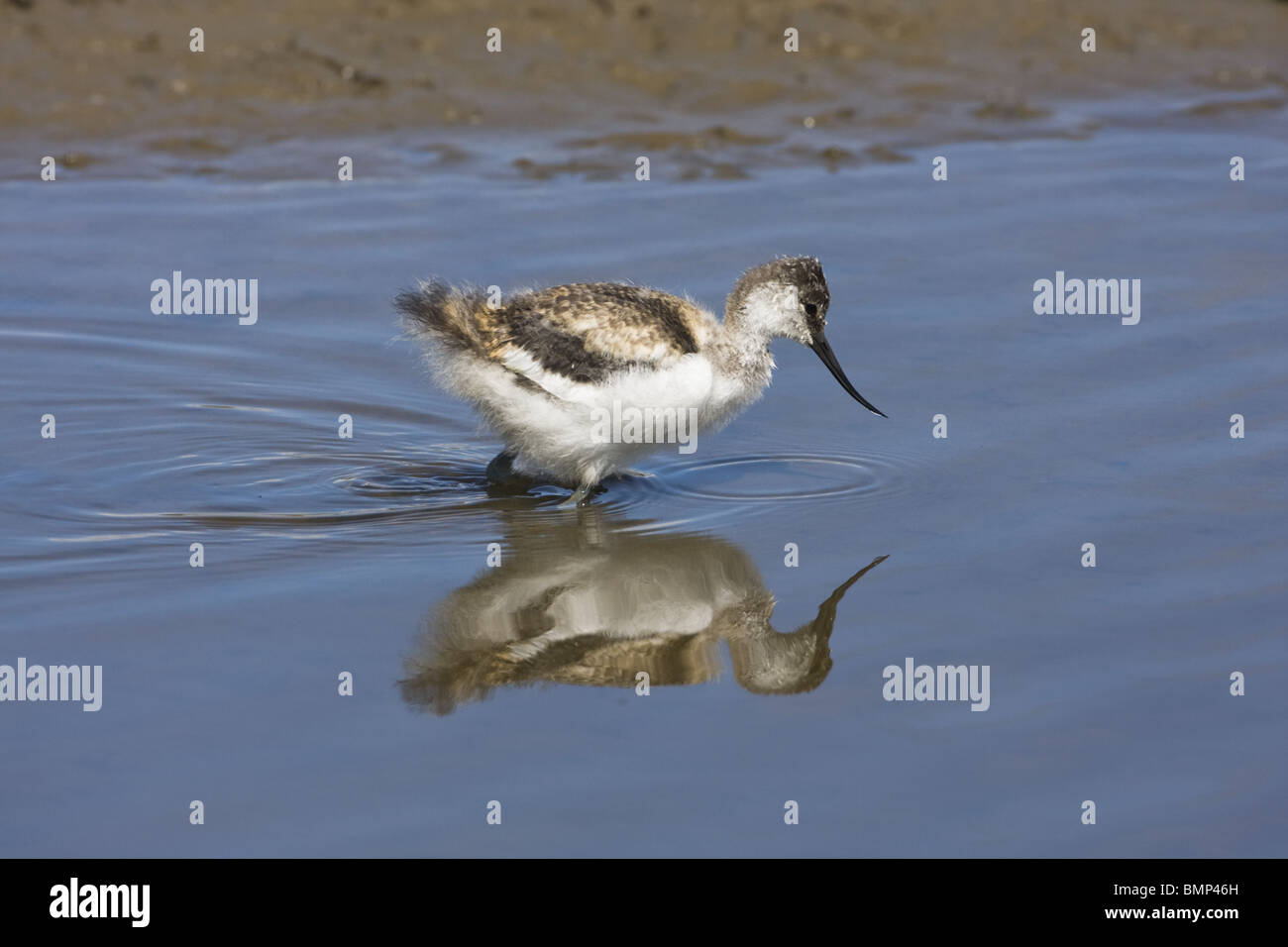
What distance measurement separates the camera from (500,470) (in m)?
7.82

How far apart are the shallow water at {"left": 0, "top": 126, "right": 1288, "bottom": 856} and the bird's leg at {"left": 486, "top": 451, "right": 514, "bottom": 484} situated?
0.53ft

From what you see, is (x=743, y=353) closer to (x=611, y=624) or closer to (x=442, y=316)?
(x=442, y=316)

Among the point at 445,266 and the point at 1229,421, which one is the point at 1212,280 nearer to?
the point at 1229,421

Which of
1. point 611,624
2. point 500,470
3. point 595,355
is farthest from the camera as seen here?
point 500,470

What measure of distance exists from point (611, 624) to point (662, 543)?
789 mm

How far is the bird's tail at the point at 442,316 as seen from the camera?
7562 millimetres

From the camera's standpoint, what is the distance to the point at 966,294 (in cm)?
959

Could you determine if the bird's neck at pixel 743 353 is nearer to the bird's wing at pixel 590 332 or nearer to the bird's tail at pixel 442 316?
the bird's wing at pixel 590 332

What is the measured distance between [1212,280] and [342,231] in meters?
5.05

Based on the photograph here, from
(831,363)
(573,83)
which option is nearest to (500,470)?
(831,363)

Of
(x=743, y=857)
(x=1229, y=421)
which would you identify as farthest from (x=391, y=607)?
(x=1229, y=421)

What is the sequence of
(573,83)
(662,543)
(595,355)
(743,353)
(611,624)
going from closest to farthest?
1. (611,624)
2. (662,543)
3. (595,355)
4. (743,353)
5. (573,83)

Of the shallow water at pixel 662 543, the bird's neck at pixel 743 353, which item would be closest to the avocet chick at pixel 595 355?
the bird's neck at pixel 743 353

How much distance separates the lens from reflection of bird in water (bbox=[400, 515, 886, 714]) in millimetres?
5887
